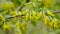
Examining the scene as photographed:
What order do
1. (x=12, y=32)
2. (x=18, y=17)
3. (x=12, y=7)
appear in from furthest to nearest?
(x=12, y=32)
(x=12, y=7)
(x=18, y=17)

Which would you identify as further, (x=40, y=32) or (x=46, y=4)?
(x=40, y=32)

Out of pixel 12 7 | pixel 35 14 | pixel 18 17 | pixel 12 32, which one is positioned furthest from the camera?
pixel 12 32

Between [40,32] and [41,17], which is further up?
[41,17]

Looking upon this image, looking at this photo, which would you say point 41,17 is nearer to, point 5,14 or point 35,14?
point 35,14

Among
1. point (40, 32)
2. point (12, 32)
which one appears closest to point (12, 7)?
point (12, 32)

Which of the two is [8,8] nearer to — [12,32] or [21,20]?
[21,20]

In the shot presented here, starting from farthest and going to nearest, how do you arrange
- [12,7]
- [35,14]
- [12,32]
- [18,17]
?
[12,32]
[12,7]
[18,17]
[35,14]

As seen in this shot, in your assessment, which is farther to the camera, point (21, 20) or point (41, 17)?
point (21, 20)

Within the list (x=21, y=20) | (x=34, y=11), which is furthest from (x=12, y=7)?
(x=34, y=11)

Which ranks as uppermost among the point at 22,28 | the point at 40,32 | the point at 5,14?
the point at 5,14
